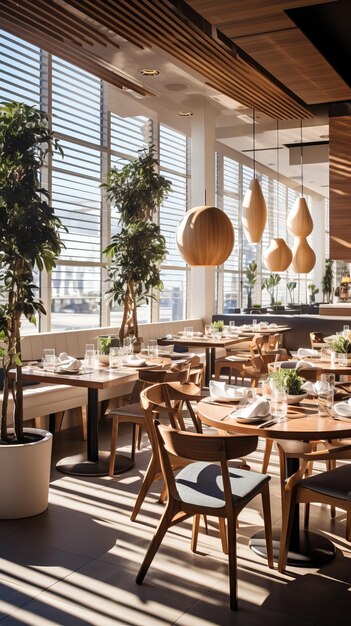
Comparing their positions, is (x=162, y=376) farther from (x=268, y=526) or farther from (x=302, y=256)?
(x=302, y=256)

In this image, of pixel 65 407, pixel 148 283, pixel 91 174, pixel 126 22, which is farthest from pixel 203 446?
pixel 91 174

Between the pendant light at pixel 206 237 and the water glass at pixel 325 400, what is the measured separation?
112 inches

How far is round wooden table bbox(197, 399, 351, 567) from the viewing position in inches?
123

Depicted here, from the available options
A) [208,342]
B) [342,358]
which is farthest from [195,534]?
[208,342]

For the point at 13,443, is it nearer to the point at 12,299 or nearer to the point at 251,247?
the point at 12,299

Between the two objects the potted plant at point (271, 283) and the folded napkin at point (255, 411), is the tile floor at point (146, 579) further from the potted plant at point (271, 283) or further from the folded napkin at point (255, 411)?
the potted plant at point (271, 283)

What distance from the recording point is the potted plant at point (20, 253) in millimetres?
4059

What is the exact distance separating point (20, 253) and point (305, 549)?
246 cm

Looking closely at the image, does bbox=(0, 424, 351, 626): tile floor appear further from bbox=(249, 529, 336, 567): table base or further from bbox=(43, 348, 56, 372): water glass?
bbox=(43, 348, 56, 372): water glass

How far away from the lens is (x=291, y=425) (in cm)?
325

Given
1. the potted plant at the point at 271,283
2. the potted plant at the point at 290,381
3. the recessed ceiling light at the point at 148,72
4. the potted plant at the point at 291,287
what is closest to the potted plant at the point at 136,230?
the recessed ceiling light at the point at 148,72

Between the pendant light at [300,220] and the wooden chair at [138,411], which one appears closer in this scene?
the wooden chair at [138,411]

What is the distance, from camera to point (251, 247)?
16.2 m

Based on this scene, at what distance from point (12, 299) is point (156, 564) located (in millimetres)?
1955
